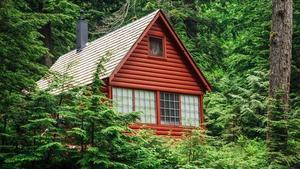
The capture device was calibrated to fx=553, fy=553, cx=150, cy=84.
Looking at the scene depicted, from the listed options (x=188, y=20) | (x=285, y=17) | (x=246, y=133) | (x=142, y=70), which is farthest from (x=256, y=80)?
(x=188, y=20)

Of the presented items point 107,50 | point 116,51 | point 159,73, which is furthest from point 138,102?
point 107,50

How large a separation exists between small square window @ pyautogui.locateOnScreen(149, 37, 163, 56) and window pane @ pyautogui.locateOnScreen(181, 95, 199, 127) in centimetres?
203

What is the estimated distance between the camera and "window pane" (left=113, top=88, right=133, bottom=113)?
20.2 m

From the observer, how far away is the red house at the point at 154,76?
20594mm

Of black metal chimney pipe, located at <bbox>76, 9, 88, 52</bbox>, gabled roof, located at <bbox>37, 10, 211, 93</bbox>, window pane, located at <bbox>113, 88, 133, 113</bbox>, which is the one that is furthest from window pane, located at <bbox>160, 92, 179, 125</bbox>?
black metal chimney pipe, located at <bbox>76, 9, 88, 52</bbox>

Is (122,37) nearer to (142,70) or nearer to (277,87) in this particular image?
(142,70)

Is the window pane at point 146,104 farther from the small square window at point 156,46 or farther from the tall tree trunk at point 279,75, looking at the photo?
the tall tree trunk at point 279,75

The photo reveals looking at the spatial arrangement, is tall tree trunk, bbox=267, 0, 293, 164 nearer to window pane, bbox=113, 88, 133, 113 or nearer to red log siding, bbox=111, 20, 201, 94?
window pane, bbox=113, 88, 133, 113

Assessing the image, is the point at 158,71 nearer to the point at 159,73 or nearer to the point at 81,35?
the point at 159,73

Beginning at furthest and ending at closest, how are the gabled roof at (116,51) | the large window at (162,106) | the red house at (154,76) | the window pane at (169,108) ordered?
the window pane at (169,108) → the red house at (154,76) → the large window at (162,106) → the gabled roof at (116,51)

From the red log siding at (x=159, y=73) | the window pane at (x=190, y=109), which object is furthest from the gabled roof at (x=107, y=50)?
the window pane at (x=190, y=109)

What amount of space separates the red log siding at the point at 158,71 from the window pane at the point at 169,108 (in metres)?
0.28

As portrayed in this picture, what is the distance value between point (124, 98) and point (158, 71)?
2295 mm

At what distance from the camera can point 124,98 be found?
2048 centimetres
